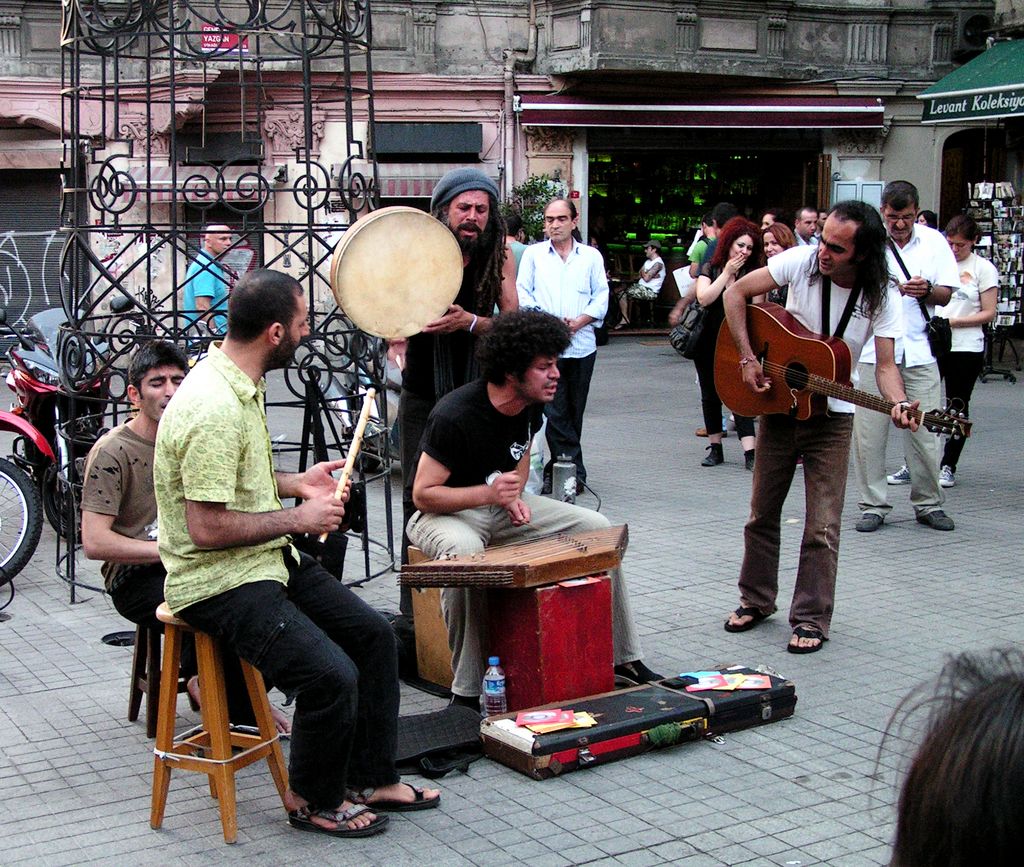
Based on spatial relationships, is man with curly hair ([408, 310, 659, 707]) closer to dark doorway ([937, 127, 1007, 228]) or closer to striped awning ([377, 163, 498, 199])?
striped awning ([377, 163, 498, 199])

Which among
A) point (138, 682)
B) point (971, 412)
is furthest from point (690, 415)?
point (138, 682)

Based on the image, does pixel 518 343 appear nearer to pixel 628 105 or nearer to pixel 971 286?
pixel 971 286

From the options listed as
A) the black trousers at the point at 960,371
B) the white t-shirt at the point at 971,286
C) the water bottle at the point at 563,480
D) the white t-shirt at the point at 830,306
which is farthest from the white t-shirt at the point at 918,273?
the white t-shirt at the point at 830,306

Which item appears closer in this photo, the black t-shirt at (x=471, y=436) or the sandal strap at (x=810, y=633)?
the black t-shirt at (x=471, y=436)

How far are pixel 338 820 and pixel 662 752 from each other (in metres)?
1.14

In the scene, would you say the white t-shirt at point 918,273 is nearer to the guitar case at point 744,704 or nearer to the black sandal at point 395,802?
the guitar case at point 744,704


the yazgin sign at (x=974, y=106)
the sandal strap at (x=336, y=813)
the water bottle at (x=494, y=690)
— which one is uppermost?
the yazgin sign at (x=974, y=106)

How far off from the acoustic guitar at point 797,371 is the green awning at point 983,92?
11.3 meters

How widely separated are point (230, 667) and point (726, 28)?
17923 millimetres

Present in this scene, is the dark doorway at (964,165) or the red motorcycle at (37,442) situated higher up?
the dark doorway at (964,165)

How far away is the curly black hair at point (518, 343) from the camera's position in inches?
177

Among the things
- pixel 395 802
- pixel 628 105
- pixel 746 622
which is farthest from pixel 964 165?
pixel 395 802

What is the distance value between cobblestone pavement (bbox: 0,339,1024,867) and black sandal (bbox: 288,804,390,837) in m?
0.04

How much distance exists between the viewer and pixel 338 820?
3756 millimetres
